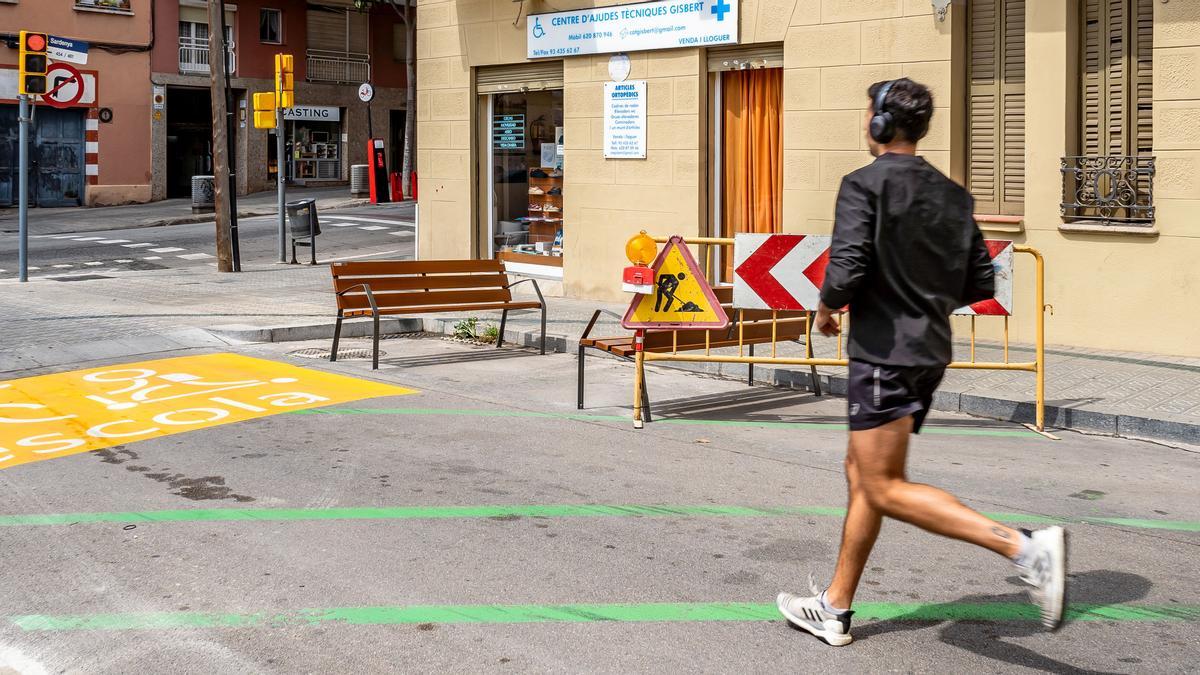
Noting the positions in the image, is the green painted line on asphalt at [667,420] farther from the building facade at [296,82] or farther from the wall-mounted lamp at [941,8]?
the building facade at [296,82]

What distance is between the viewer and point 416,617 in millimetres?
4750

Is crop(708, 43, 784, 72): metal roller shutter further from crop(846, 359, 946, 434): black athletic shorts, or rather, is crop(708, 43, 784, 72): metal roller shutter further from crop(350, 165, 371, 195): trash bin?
crop(350, 165, 371, 195): trash bin

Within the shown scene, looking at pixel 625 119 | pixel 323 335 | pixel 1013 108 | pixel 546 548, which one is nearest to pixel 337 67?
pixel 625 119

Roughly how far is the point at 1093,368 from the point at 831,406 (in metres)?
2.48

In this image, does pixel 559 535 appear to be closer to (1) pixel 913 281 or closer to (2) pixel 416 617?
(2) pixel 416 617

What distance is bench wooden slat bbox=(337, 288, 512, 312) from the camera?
11.4 meters

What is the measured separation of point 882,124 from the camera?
4.32 m

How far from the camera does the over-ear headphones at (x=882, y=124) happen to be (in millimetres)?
4316

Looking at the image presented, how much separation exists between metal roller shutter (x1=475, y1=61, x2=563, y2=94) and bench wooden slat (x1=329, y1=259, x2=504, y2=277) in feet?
16.1

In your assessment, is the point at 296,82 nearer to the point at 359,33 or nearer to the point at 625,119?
the point at 359,33

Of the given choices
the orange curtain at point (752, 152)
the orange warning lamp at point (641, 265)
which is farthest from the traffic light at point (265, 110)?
the orange warning lamp at point (641, 265)

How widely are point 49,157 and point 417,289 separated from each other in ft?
92.5

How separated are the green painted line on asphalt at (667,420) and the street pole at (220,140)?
37.3 ft

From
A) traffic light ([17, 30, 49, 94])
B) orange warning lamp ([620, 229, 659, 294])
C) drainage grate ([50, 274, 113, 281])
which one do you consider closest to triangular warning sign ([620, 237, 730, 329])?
orange warning lamp ([620, 229, 659, 294])
